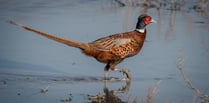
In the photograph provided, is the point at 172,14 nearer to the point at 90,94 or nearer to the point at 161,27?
the point at 161,27

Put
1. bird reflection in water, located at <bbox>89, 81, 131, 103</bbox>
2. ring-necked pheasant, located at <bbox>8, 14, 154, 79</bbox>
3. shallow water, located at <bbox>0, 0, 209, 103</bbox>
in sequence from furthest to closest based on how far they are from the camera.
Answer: ring-necked pheasant, located at <bbox>8, 14, 154, 79</bbox> → shallow water, located at <bbox>0, 0, 209, 103</bbox> → bird reflection in water, located at <bbox>89, 81, 131, 103</bbox>

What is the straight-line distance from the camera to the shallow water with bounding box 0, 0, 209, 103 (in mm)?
8336

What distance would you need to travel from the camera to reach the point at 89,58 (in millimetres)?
10086

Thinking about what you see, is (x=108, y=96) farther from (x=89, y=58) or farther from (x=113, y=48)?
(x=89, y=58)

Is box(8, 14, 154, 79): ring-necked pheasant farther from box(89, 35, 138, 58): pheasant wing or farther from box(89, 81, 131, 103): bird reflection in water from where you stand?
box(89, 81, 131, 103): bird reflection in water

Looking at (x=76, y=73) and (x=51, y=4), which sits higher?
(x=51, y=4)

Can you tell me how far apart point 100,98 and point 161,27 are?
424 cm

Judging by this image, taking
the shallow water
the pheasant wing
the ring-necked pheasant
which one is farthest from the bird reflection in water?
the pheasant wing

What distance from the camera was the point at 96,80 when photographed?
29.5ft

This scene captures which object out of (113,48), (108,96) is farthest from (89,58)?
(108,96)

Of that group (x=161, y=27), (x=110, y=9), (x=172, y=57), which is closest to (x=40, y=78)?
(x=172, y=57)

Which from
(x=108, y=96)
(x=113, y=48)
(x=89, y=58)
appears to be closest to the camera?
(x=108, y=96)

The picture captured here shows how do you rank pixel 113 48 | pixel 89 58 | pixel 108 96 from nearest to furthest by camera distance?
pixel 108 96, pixel 113 48, pixel 89 58

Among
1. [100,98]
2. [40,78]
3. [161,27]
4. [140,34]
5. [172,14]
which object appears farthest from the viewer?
[172,14]
